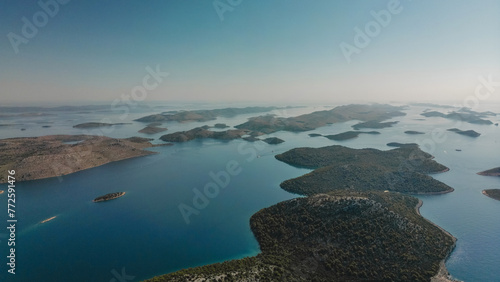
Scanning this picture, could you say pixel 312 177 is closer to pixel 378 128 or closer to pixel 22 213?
pixel 22 213

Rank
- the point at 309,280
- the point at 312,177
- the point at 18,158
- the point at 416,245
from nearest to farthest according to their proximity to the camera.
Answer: the point at 309,280 → the point at 416,245 → the point at 312,177 → the point at 18,158

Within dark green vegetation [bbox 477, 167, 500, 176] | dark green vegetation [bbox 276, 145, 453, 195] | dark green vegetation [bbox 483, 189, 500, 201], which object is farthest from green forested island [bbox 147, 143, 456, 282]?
dark green vegetation [bbox 477, 167, 500, 176]

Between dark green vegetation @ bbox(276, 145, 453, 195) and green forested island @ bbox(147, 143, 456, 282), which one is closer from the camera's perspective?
green forested island @ bbox(147, 143, 456, 282)

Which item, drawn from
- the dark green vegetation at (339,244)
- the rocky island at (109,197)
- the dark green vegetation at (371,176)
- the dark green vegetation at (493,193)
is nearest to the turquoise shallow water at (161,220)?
the rocky island at (109,197)

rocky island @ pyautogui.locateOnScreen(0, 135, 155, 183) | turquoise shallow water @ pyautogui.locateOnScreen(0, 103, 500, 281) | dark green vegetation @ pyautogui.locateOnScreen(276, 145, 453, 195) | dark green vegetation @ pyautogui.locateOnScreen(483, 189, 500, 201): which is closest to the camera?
turquoise shallow water @ pyautogui.locateOnScreen(0, 103, 500, 281)

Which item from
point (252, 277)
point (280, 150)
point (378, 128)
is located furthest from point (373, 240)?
point (378, 128)

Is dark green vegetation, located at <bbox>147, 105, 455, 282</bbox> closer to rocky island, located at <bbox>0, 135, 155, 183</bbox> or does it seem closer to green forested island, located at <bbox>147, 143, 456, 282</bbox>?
green forested island, located at <bbox>147, 143, 456, 282</bbox>
